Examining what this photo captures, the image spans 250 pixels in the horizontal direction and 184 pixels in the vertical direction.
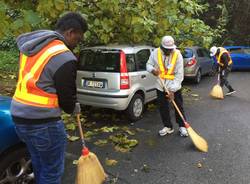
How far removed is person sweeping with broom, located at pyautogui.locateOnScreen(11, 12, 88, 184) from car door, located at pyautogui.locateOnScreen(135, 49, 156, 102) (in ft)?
16.4

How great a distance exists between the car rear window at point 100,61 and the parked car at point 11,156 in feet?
12.0

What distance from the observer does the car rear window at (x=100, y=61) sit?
25.2ft

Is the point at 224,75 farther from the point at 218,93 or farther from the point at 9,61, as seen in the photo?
the point at 9,61

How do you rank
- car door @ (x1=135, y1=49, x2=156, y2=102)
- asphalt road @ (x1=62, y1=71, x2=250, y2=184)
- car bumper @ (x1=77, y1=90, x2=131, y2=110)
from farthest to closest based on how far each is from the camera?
car door @ (x1=135, y1=49, x2=156, y2=102) < car bumper @ (x1=77, y1=90, x2=131, y2=110) < asphalt road @ (x1=62, y1=71, x2=250, y2=184)

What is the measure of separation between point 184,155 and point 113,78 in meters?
2.38

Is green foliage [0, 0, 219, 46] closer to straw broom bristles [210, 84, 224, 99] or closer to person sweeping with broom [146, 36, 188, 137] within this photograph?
person sweeping with broom [146, 36, 188, 137]

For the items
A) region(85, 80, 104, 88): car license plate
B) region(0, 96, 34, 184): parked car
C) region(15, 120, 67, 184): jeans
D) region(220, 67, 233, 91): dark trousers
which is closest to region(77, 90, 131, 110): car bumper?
region(85, 80, 104, 88): car license plate

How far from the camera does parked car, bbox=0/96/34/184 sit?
12.7ft

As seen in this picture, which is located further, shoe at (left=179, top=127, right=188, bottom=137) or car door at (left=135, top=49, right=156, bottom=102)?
car door at (left=135, top=49, right=156, bottom=102)

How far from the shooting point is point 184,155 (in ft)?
19.8

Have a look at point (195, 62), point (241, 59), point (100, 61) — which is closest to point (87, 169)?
point (100, 61)

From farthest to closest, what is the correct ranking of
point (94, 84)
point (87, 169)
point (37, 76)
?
point (94, 84) → point (87, 169) → point (37, 76)

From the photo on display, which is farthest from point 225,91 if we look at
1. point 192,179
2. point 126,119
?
point 192,179

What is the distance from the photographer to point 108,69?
303 inches
